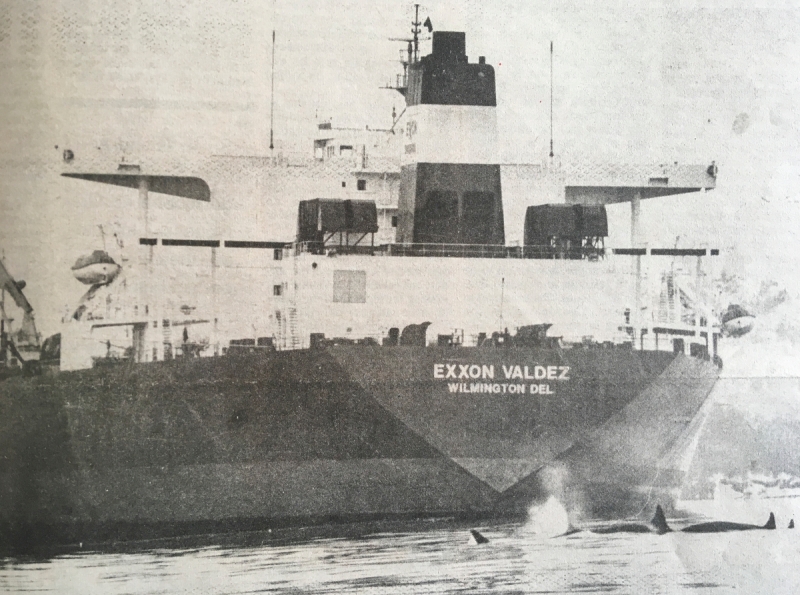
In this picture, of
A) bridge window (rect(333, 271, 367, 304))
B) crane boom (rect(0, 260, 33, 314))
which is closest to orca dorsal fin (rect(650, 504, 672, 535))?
bridge window (rect(333, 271, 367, 304))

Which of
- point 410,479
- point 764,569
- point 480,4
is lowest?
point 764,569

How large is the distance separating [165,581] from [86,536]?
273mm

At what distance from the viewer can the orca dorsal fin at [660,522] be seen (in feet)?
7.87

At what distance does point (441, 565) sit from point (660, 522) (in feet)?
2.37

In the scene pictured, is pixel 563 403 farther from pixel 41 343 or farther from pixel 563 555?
pixel 41 343

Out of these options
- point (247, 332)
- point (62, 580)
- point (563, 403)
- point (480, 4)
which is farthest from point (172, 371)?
point (480, 4)

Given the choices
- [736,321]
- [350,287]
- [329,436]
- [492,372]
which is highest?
[350,287]

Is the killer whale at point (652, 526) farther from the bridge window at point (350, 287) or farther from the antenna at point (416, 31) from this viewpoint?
the antenna at point (416, 31)

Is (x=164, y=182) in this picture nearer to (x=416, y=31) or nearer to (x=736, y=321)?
(x=416, y=31)

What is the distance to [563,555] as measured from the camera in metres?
2.35

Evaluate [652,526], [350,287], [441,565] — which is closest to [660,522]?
[652,526]

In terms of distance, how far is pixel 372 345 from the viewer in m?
2.36

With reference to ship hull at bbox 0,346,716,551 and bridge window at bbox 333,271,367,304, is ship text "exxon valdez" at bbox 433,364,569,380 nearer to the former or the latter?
ship hull at bbox 0,346,716,551

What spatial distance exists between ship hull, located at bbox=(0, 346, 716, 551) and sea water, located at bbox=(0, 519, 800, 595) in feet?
0.25
